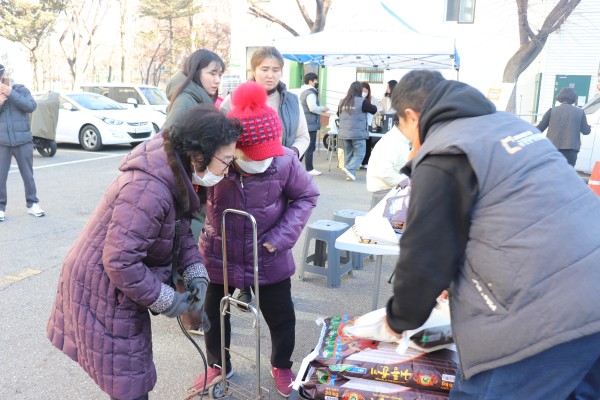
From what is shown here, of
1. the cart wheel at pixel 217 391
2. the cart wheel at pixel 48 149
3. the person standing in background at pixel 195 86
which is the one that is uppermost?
the person standing in background at pixel 195 86

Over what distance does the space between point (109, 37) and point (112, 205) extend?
38267mm

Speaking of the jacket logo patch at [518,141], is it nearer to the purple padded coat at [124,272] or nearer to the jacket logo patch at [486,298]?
the jacket logo patch at [486,298]

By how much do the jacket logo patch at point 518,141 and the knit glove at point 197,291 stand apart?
52.7 inches

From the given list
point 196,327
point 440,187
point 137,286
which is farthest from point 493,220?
point 196,327

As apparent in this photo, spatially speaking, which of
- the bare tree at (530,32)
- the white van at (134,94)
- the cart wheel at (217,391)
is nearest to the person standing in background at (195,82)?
the cart wheel at (217,391)

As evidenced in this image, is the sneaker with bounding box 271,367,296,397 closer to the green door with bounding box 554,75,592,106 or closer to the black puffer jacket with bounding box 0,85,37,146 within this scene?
the black puffer jacket with bounding box 0,85,37,146

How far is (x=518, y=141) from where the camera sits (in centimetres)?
139

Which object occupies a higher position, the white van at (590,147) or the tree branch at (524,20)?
the tree branch at (524,20)

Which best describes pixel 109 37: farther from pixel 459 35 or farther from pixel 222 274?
pixel 222 274

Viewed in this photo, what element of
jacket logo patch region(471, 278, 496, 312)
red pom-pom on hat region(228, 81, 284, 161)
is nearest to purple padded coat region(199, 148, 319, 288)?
red pom-pom on hat region(228, 81, 284, 161)

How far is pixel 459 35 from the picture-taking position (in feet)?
57.4

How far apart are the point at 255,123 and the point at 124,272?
2.79 feet

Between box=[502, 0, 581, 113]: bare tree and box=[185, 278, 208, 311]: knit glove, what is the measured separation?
40.5 ft

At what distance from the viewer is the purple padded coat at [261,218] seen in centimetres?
246
